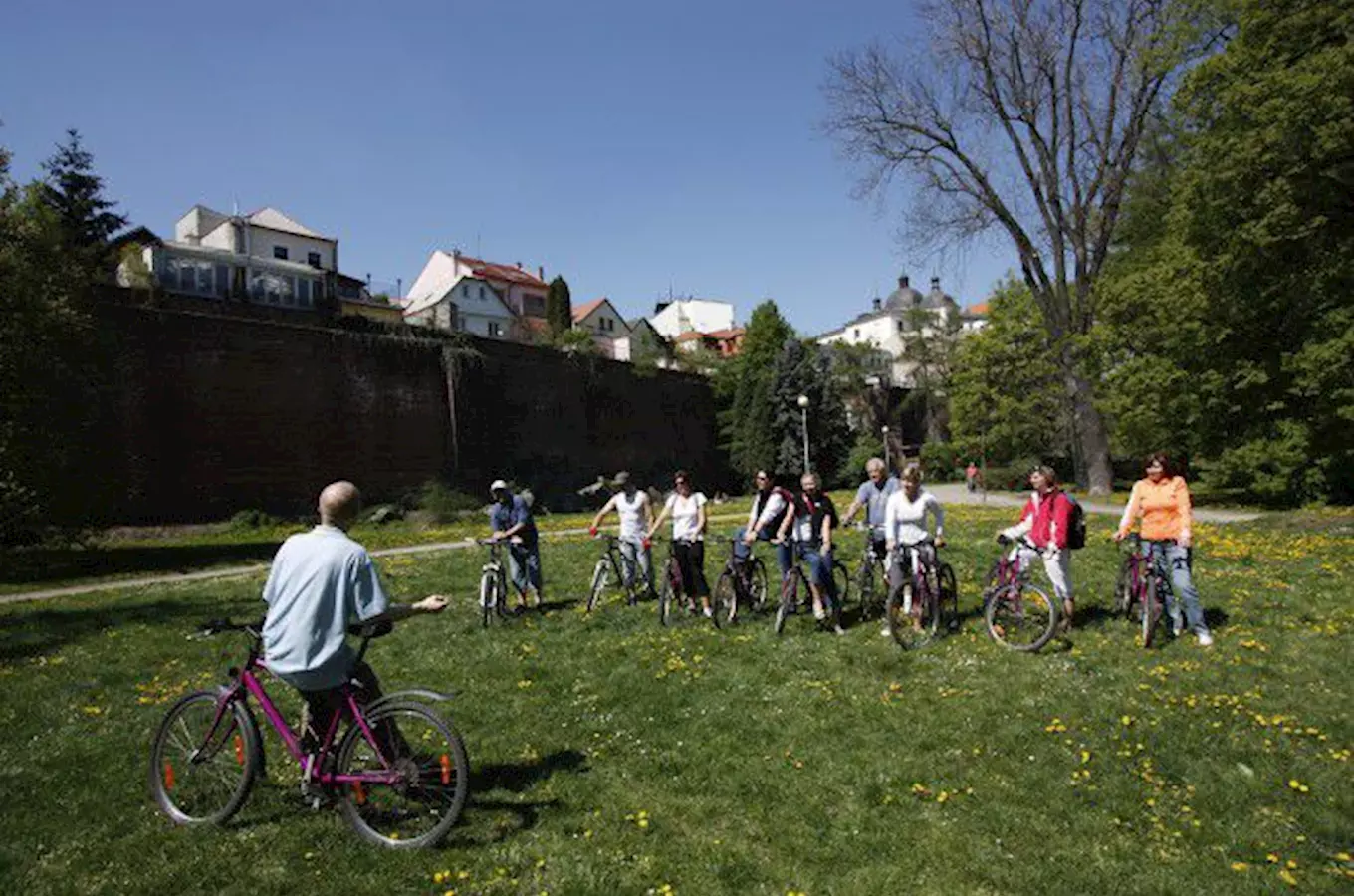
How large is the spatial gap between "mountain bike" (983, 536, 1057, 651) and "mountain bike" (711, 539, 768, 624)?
2.87m

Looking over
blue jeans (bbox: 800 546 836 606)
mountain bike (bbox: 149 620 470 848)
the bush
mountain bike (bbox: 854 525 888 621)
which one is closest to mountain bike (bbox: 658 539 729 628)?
blue jeans (bbox: 800 546 836 606)

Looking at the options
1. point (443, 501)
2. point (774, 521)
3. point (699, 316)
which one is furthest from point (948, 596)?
point (699, 316)

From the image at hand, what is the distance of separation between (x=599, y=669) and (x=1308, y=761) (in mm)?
5707

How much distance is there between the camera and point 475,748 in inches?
239

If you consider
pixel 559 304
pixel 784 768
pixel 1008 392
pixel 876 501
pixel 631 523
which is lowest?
pixel 784 768

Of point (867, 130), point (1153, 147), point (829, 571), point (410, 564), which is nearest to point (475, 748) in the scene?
point (829, 571)

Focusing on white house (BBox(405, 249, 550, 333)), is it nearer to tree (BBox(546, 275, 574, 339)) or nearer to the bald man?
tree (BBox(546, 275, 574, 339))

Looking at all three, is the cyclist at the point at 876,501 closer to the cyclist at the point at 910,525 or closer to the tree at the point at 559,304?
the cyclist at the point at 910,525

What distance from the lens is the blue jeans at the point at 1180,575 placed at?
8.22 meters

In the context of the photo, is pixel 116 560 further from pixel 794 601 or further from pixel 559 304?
pixel 559 304

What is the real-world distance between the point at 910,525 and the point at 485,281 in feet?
192

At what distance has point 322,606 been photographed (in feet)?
14.7

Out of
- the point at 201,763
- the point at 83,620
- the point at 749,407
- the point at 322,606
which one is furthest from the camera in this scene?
the point at 749,407

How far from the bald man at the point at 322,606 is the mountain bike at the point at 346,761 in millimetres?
127
